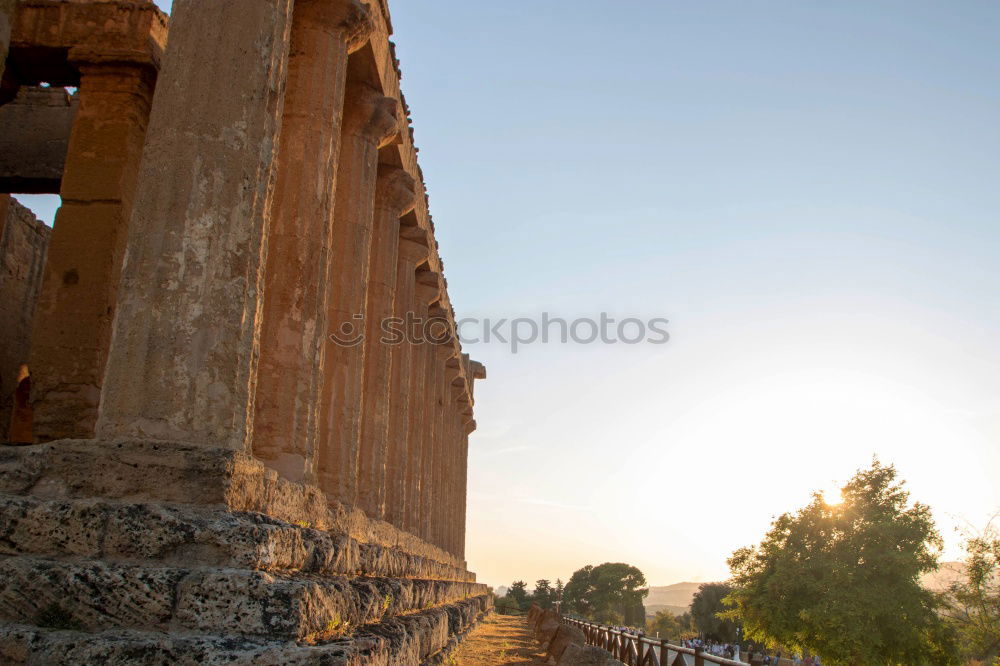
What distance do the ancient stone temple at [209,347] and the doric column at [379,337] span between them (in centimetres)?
4

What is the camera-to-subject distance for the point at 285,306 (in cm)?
861

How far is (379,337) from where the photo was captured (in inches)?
596

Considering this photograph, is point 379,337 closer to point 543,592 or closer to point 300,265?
point 300,265

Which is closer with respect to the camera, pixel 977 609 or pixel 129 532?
pixel 129 532

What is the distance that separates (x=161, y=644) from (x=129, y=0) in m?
12.9

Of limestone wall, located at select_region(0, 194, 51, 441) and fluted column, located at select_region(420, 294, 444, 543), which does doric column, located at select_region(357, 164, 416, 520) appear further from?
limestone wall, located at select_region(0, 194, 51, 441)

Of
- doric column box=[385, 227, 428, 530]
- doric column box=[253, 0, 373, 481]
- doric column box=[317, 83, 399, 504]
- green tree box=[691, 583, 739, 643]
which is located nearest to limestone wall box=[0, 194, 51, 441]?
doric column box=[385, 227, 428, 530]

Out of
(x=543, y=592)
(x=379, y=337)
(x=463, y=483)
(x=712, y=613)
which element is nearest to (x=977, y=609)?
(x=463, y=483)

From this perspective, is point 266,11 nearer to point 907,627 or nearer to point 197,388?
point 197,388

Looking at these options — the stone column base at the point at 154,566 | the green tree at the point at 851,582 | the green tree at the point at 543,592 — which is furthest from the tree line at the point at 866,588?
the green tree at the point at 543,592

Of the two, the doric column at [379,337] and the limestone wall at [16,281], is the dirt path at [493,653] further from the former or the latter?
the limestone wall at [16,281]

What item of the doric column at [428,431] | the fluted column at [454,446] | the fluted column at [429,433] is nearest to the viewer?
the doric column at [428,431]

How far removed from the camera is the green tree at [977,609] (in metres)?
37.1

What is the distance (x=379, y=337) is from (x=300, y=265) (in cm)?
640
